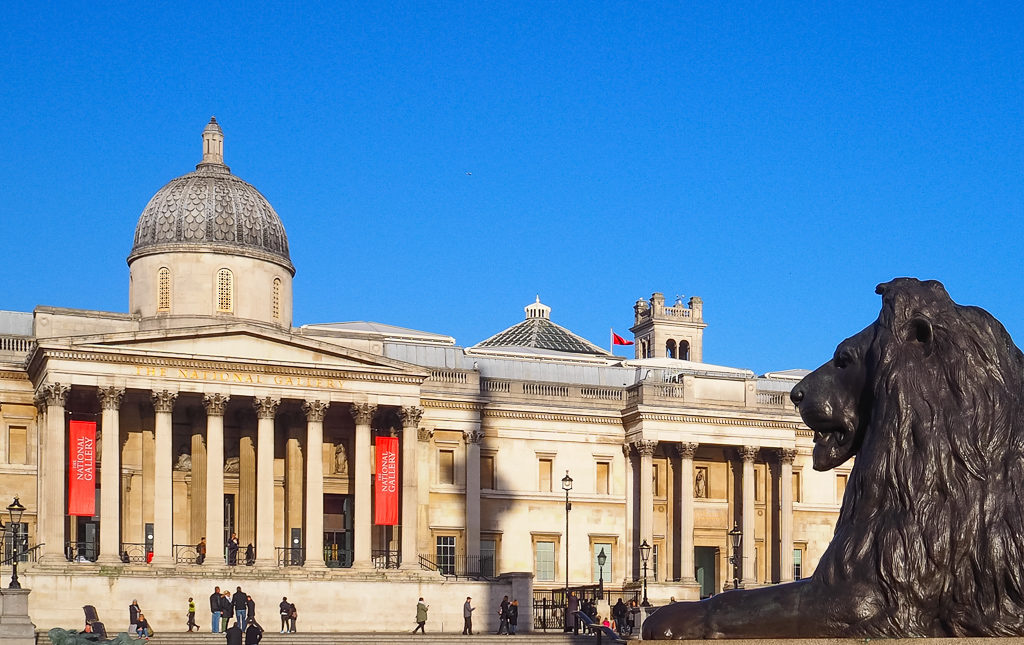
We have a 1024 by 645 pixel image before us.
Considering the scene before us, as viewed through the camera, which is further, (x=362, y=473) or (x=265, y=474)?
(x=362, y=473)

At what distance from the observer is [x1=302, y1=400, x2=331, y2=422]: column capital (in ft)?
188

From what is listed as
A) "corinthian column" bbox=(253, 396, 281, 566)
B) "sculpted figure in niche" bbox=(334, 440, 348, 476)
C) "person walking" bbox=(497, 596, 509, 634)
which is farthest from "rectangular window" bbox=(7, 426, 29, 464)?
"person walking" bbox=(497, 596, 509, 634)

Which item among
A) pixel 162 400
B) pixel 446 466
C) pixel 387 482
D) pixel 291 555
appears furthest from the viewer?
pixel 446 466

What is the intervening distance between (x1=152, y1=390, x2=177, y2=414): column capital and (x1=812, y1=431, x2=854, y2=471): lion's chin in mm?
46304

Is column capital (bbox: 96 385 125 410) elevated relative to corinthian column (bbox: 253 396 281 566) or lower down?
elevated

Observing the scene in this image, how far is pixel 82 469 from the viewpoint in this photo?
53562 millimetres

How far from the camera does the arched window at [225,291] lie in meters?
58.7

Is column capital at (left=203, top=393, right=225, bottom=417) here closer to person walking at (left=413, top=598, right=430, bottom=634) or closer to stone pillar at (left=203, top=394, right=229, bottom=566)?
stone pillar at (left=203, top=394, right=229, bottom=566)

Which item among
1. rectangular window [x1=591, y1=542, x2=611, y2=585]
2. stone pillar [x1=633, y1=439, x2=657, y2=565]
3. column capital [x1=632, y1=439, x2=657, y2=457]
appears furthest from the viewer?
rectangular window [x1=591, y1=542, x2=611, y2=585]

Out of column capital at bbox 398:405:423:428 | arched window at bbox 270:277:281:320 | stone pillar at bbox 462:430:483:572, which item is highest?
arched window at bbox 270:277:281:320

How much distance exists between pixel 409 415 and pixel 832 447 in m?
48.6

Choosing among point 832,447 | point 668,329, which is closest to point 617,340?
point 668,329

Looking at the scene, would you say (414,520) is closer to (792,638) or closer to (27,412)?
(27,412)

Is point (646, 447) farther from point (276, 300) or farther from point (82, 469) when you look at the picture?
point (82, 469)
